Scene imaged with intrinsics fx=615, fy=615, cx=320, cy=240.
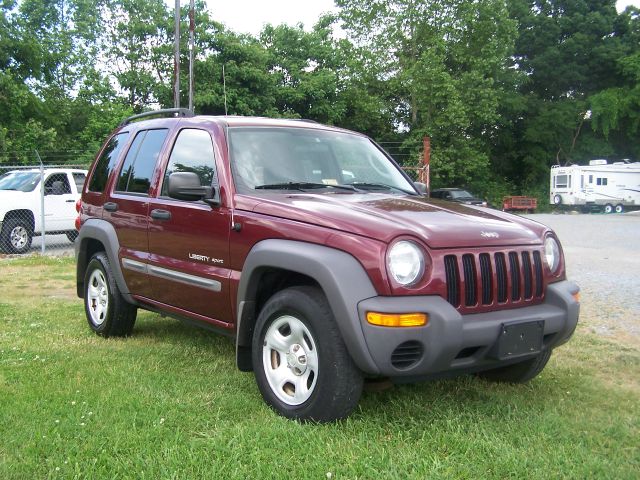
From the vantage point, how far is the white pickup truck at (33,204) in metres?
12.2

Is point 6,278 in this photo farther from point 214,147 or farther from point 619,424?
point 619,424

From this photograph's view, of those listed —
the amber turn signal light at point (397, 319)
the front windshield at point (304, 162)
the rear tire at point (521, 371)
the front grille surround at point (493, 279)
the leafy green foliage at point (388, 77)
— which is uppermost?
the leafy green foliage at point (388, 77)

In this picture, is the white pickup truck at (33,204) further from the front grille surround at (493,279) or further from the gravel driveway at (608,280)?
the front grille surround at (493,279)

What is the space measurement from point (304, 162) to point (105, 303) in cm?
236

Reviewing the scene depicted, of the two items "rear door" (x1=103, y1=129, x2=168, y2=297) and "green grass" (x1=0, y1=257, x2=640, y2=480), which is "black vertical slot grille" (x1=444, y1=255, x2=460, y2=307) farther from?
"rear door" (x1=103, y1=129, x2=168, y2=297)

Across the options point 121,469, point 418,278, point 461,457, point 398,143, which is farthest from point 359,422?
point 398,143

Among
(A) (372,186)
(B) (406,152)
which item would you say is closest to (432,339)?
(A) (372,186)

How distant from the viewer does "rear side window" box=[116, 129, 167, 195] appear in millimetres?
4816

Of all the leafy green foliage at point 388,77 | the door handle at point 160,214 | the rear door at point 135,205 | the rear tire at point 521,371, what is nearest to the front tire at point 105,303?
the rear door at point 135,205

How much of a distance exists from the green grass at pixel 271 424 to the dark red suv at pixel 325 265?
0.26 m

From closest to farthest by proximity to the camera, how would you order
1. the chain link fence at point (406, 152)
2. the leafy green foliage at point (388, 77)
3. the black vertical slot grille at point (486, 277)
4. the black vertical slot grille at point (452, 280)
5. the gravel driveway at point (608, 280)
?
the black vertical slot grille at point (452, 280)
the black vertical slot grille at point (486, 277)
the gravel driveway at point (608, 280)
the chain link fence at point (406, 152)
the leafy green foliage at point (388, 77)

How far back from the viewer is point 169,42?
32.1m

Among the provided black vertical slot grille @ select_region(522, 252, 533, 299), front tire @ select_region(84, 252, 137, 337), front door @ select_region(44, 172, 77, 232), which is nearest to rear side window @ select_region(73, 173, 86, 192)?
front door @ select_region(44, 172, 77, 232)

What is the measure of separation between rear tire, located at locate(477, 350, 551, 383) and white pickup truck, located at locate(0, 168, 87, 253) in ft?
33.0
